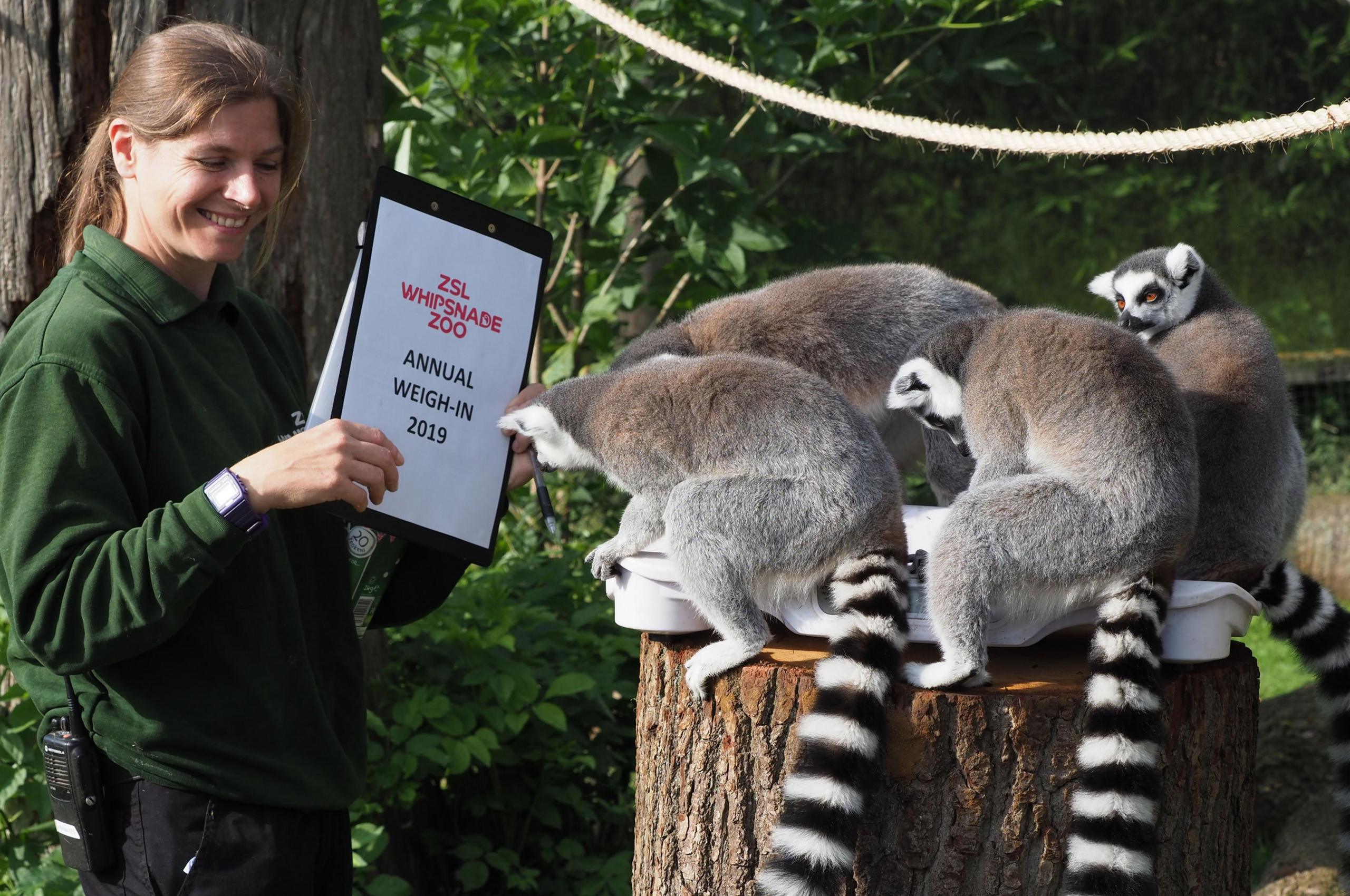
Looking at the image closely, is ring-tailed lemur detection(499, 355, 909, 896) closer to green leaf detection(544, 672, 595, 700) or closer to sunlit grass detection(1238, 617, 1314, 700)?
green leaf detection(544, 672, 595, 700)

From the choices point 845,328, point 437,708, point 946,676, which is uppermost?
point 845,328

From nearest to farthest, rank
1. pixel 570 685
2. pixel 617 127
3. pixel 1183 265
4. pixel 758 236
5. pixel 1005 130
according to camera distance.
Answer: pixel 1005 130 → pixel 1183 265 → pixel 570 685 → pixel 758 236 → pixel 617 127

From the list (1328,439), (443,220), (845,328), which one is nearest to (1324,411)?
(1328,439)

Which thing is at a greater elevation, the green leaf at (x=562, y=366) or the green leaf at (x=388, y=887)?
the green leaf at (x=562, y=366)

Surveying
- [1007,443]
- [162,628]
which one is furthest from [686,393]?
[162,628]

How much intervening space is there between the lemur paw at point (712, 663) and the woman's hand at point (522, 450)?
505 mm

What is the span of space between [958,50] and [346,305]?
2763mm

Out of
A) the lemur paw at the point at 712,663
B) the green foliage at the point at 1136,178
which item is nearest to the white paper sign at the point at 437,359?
the lemur paw at the point at 712,663

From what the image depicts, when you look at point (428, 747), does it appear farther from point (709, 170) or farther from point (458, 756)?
point (709, 170)

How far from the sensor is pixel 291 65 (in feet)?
10.4

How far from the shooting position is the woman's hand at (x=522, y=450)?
2.35 metres

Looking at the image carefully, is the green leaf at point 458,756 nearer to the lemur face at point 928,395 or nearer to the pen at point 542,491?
the pen at point 542,491

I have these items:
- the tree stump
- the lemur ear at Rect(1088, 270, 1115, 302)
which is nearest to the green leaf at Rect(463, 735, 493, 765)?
the tree stump

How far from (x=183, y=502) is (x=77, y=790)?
0.51 m
